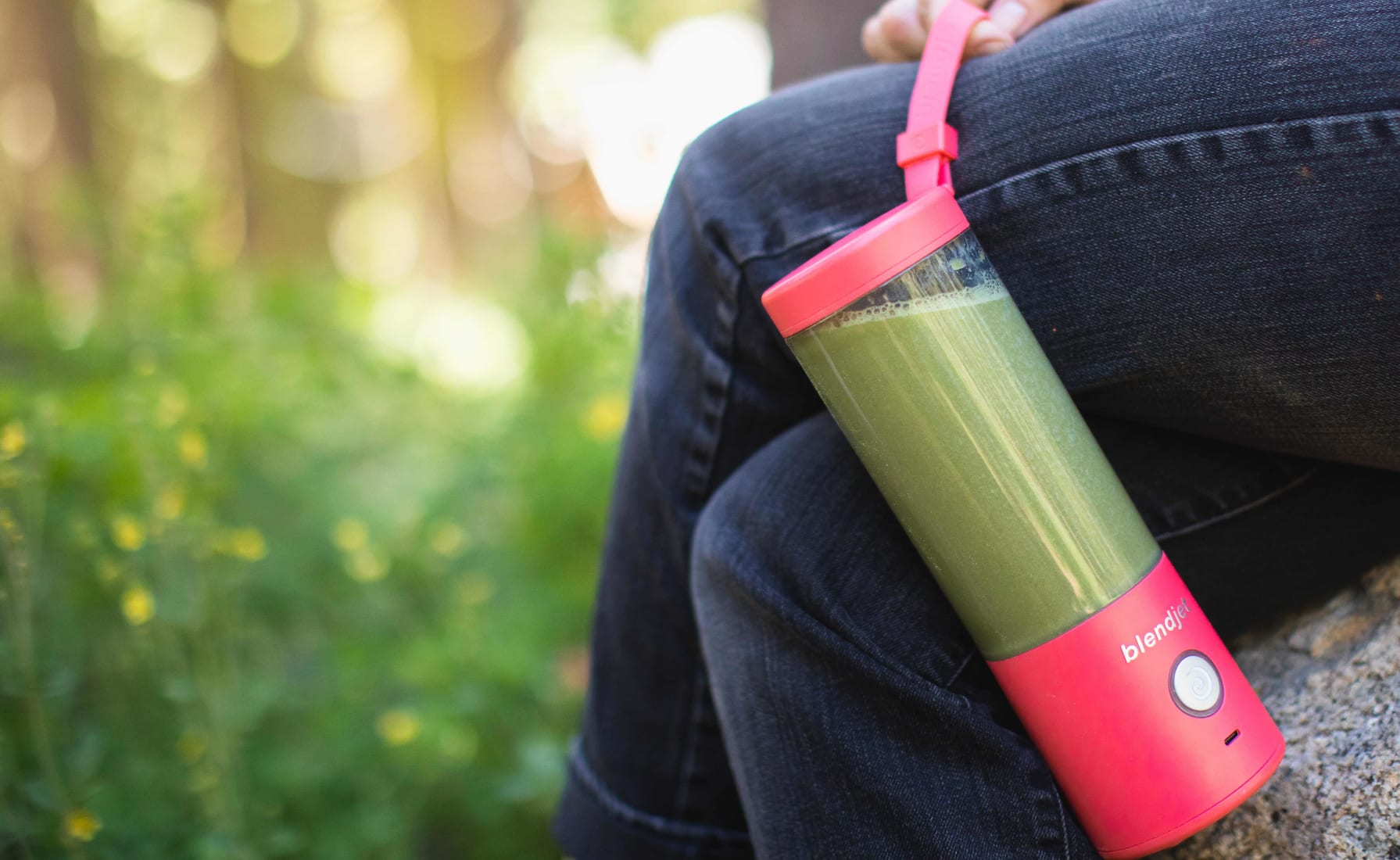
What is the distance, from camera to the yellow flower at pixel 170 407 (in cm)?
128

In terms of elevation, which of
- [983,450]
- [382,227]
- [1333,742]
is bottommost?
[1333,742]

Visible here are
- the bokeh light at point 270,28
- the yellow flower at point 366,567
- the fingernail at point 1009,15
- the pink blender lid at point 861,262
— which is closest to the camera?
Result: the pink blender lid at point 861,262

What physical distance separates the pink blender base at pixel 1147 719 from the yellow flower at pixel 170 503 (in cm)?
99

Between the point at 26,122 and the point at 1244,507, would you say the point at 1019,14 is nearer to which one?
the point at 1244,507

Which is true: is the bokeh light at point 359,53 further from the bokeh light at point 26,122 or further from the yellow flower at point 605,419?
the yellow flower at point 605,419

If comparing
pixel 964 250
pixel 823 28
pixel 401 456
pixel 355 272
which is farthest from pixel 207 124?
pixel 964 250

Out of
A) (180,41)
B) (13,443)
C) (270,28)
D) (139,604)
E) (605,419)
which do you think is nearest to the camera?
(13,443)

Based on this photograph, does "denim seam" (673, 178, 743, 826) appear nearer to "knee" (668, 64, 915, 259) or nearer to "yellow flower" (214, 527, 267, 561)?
"knee" (668, 64, 915, 259)

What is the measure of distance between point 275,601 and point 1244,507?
4.86 ft

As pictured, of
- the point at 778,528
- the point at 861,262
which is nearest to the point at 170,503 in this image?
the point at 778,528

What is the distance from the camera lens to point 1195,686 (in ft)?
2.01

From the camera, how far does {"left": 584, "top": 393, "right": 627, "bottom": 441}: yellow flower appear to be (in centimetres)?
171

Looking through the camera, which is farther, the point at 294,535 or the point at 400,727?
the point at 294,535

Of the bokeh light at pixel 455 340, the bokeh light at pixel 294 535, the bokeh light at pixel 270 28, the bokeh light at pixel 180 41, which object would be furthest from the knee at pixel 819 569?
the bokeh light at pixel 270 28
